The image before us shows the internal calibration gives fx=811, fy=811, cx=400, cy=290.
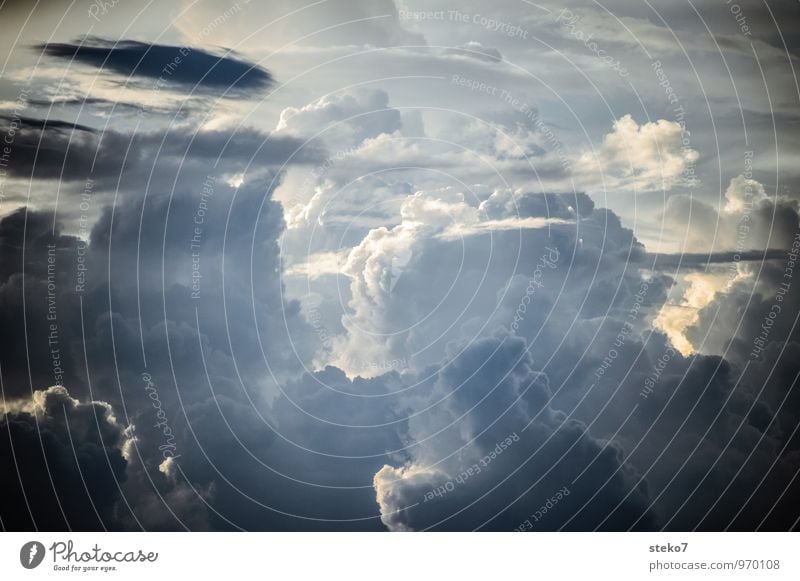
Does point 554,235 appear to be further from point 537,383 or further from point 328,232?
point 328,232

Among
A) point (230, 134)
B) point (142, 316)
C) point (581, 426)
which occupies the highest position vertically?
point (230, 134)

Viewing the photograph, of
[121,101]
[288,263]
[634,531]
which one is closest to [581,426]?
[634,531]

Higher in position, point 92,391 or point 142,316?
point 142,316
